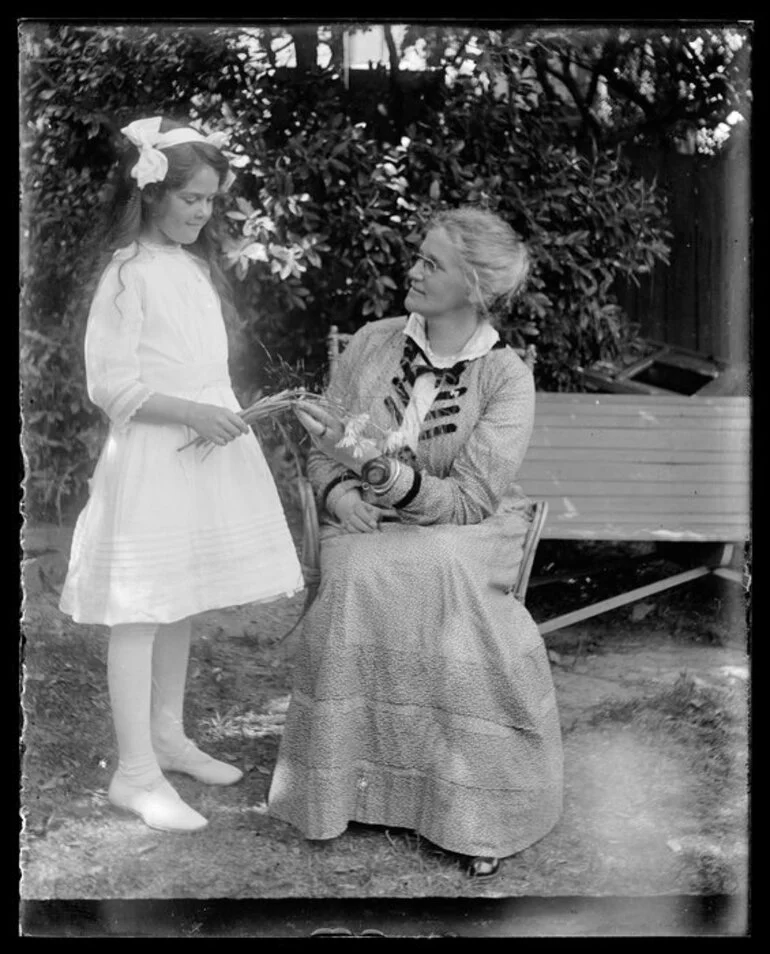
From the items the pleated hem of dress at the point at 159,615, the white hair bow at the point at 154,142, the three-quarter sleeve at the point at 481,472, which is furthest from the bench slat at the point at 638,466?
the white hair bow at the point at 154,142

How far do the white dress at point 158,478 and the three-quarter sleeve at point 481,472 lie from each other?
468 millimetres

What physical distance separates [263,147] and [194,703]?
1.71 m

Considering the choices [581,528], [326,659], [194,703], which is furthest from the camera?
[581,528]

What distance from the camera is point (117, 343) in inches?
166

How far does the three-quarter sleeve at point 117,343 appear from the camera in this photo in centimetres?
420

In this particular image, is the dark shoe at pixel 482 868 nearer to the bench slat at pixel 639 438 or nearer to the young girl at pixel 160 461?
the young girl at pixel 160 461

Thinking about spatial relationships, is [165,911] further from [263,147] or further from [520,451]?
[263,147]

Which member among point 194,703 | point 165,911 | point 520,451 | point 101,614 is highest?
point 520,451

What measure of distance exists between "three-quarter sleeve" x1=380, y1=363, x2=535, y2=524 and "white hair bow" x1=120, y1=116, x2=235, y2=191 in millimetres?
1018

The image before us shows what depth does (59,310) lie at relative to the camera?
4.32 meters

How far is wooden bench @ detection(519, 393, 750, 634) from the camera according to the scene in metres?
4.59

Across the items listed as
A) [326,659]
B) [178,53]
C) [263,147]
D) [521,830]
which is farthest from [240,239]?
[521,830]

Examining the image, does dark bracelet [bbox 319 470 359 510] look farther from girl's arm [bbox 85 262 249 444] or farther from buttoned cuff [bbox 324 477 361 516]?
girl's arm [bbox 85 262 249 444]

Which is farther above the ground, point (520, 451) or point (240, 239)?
point (240, 239)
